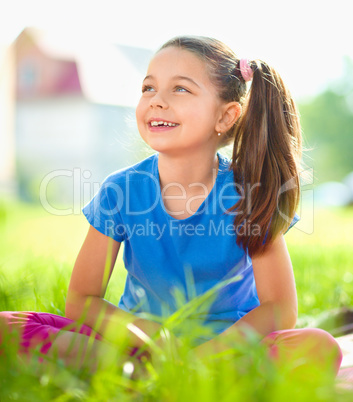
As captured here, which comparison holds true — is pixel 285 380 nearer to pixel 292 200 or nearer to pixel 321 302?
pixel 292 200

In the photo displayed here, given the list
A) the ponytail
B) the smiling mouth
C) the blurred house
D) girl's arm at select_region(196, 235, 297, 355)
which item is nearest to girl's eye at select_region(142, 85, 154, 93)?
the smiling mouth

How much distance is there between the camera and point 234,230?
1593mm

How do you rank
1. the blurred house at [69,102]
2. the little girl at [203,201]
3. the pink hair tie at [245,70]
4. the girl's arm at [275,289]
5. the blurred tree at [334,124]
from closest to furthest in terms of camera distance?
the girl's arm at [275,289], the little girl at [203,201], the pink hair tie at [245,70], the blurred house at [69,102], the blurred tree at [334,124]

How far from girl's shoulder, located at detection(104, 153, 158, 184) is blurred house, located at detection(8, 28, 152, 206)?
13221mm

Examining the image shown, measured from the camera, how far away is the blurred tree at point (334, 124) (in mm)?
25859

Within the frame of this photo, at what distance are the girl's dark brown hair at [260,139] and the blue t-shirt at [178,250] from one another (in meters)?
0.06

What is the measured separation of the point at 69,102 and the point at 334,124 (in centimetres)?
1623

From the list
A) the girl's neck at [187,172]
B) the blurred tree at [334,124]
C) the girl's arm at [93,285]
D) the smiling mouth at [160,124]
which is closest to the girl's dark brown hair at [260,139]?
the girl's neck at [187,172]

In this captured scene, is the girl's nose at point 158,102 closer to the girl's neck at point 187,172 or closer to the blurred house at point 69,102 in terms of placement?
the girl's neck at point 187,172

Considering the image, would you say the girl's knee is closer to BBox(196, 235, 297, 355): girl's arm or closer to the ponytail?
BBox(196, 235, 297, 355): girl's arm

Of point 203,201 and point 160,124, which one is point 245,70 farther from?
point 203,201

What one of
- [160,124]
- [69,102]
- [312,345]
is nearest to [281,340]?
[312,345]

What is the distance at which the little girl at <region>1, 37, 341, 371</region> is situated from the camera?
155 cm

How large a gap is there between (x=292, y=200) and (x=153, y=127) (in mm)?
536
